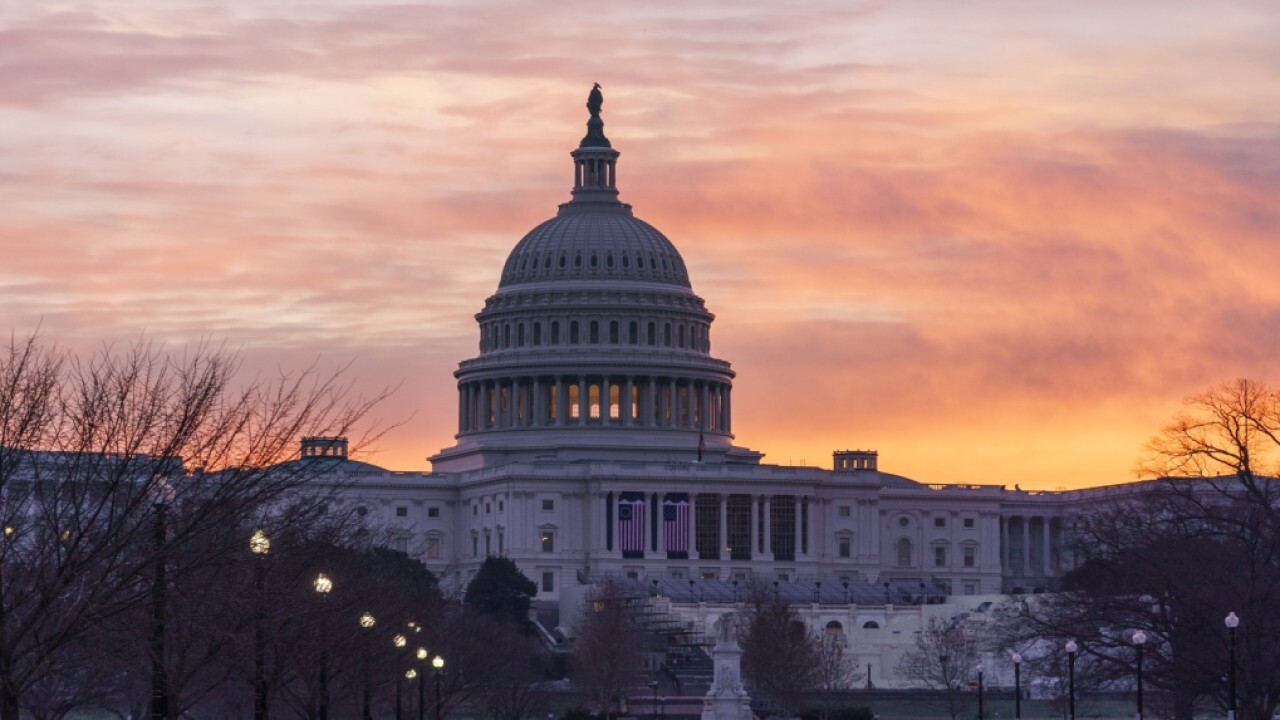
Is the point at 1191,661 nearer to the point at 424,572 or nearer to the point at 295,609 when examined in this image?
the point at 295,609

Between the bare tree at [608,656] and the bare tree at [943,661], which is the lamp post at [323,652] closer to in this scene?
the bare tree at [608,656]

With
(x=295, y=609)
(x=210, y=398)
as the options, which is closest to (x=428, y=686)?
(x=295, y=609)

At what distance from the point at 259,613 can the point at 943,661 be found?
84106mm

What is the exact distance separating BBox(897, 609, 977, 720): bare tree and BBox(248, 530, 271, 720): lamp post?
72.8 metres

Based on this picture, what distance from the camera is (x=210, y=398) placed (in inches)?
1967

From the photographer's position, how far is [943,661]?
136 meters

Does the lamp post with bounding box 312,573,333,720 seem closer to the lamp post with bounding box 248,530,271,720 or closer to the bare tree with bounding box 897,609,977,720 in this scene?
the lamp post with bounding box 248,530,271,720

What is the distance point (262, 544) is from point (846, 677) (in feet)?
346

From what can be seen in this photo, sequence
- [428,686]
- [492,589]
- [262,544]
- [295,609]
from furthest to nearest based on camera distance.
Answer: [492,589] → [428,686] → [295,609] → [262,544]

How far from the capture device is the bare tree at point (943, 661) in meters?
136

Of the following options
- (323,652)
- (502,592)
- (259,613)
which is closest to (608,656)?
(502,592)

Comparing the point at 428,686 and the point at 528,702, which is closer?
the point at 428,686

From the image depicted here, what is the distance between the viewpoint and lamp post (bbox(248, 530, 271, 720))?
50406 millimetres

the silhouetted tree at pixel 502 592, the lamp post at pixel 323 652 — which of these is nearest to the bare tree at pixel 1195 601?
the lamp post at pixel 323 652
